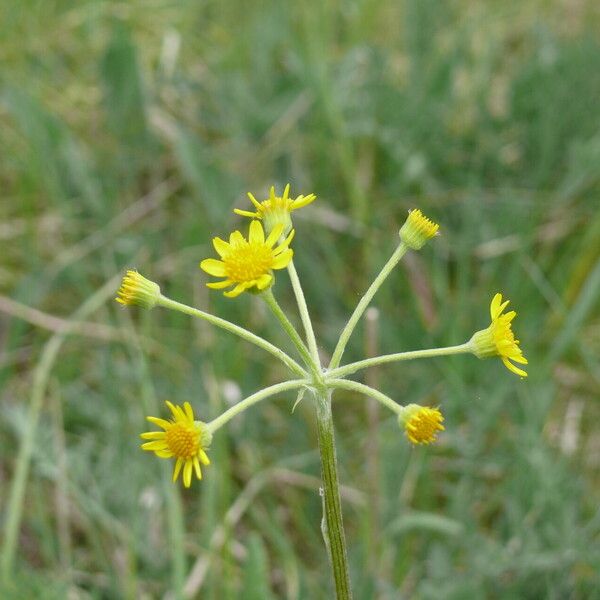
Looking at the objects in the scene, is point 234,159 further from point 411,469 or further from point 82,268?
point 411,469

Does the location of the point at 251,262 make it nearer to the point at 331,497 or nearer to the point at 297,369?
the point at 297,369

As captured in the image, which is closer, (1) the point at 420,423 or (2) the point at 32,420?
(1) the point at 420,423

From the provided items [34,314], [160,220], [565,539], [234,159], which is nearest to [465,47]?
[234,159]

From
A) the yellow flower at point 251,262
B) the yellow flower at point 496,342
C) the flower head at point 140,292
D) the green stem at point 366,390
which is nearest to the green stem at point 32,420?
the flower head at point 140,292

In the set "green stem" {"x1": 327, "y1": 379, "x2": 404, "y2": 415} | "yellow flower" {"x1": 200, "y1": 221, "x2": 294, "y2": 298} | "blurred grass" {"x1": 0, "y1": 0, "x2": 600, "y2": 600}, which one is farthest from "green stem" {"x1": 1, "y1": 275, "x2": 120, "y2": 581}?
"green stem" {"x1": 327, "y1": 379, "x2": 404, "y2": 415}

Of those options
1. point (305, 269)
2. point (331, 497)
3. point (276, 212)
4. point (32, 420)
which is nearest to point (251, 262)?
point (276, 212)

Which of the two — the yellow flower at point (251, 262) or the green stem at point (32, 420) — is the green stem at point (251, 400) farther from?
the green stem at point (32, 420)
